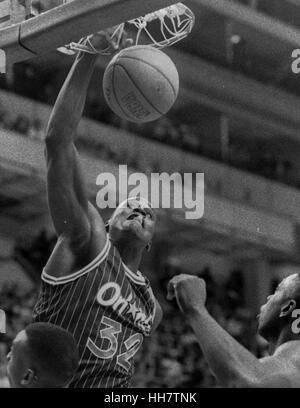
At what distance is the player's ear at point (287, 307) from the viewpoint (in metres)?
2.42

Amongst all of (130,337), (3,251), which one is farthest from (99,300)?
(3,251)

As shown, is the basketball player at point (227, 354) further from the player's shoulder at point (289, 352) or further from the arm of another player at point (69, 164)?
the arm of another player at point (69, 164)

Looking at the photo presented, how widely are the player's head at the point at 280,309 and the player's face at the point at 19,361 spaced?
0.74m

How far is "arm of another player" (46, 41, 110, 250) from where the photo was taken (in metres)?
2.72

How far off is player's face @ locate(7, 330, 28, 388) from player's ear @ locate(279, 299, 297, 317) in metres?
0.76

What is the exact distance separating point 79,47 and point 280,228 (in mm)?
7736

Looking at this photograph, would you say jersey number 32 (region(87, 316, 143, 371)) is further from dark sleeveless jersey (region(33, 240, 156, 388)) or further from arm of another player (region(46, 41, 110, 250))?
arm of another player (region(46, 41, 110, 250))

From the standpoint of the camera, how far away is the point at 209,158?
11.1m

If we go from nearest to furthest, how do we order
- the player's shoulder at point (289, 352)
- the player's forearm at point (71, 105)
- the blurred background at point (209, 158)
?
the player's shoulder at point (289, 352)
the player's forearm at point (71, 105)
the blurred background at point (209, 158)

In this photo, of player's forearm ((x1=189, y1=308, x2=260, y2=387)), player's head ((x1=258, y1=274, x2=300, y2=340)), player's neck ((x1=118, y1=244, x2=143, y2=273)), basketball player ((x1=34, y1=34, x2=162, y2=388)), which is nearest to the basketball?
basketball player ((x1=34, y1=34, x2=162, y2=388))

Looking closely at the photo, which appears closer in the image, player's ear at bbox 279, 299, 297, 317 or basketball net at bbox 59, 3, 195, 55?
player's ear at bbox 279, 299, 297, 317

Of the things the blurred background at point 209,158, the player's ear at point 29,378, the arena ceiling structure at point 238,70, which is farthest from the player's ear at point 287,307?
the arena ceiling structure at point 238,70
